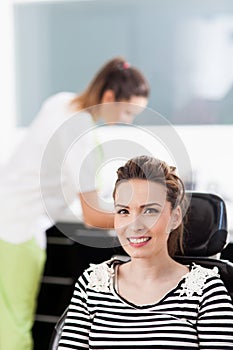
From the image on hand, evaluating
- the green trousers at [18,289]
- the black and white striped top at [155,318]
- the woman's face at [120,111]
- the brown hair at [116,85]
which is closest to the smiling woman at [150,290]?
the black and white striped top at [155,318]

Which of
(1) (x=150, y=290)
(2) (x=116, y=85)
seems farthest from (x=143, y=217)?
(2) (x=116, y=85)

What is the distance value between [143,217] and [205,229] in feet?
0.55

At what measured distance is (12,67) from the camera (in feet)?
6.02

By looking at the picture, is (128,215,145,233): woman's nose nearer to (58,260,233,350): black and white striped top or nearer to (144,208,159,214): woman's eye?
(144,208,159,214): woman's eye

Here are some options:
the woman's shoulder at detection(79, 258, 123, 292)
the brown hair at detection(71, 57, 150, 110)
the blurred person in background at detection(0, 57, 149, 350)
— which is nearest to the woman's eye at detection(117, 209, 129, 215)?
the woman's shoulder at detection(79, 258, 123, 292)

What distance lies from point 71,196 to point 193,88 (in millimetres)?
712

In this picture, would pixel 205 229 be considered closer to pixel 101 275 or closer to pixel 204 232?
pixel 204 232

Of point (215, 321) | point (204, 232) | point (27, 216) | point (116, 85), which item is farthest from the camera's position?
point (27, 216)

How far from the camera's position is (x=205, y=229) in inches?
41.8

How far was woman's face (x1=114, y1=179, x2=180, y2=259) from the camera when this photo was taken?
95 centimetres

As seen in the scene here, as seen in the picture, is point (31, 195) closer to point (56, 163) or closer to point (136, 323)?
point (56, 163)

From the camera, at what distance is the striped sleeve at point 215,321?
0.94 metres

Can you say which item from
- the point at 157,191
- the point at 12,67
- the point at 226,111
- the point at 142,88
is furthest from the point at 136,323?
the point at 12,67

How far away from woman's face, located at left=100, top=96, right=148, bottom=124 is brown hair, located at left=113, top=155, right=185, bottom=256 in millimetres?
114
